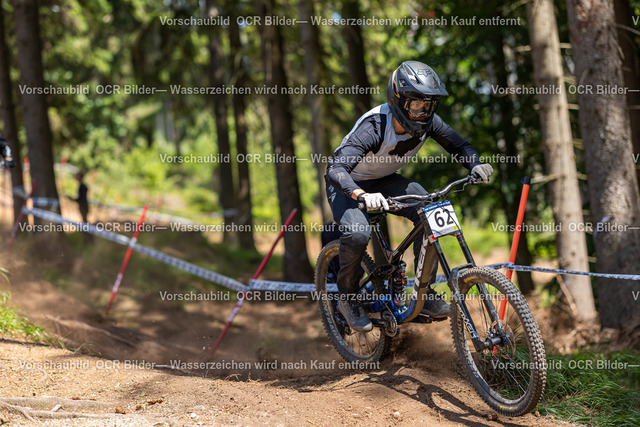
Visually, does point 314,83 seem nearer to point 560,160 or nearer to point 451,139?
point 560,160

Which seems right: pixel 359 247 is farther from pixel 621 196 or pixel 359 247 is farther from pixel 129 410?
pixel 621 196

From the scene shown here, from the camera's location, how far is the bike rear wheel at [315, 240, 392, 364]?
5.85m

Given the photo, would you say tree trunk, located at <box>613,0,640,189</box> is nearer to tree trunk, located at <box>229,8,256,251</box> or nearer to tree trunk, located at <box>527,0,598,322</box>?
tree trunk, located at <box>527,0,598,322</box>

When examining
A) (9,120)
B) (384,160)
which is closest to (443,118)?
(384,160)

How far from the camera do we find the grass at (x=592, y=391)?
15.3 ft

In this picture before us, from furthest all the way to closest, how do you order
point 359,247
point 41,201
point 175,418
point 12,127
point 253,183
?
point 253,183 < point 12,127 < point 41,201 < point 359,247 < point 175,418

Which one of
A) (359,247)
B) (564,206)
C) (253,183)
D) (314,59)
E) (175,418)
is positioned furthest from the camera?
(253,183)

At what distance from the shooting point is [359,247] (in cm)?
536

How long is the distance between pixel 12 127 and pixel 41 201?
2.18 metres

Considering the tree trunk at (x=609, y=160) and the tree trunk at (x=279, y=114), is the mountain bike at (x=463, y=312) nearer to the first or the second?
the tree trunk at (x=609, y=160)

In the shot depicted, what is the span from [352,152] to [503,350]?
205cm

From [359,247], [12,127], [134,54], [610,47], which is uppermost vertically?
[134,54]

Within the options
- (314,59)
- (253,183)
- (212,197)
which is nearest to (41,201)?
(314,59)

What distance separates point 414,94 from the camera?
15.8ft
